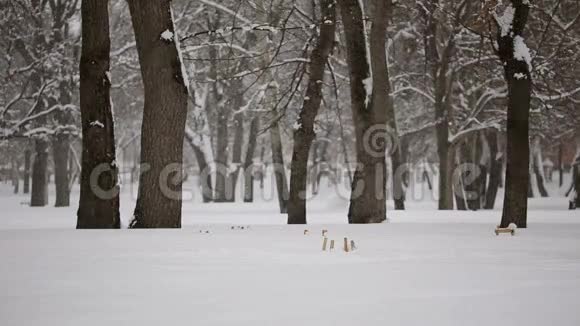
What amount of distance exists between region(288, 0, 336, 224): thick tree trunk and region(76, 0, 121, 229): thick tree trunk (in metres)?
5.50

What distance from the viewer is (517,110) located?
12266 millimetres

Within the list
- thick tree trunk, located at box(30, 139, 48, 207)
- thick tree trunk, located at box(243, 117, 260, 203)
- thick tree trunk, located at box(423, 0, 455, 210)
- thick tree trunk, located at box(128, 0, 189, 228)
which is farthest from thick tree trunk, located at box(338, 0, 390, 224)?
thick tree trunk, located at box(30, 139, 48, 207)

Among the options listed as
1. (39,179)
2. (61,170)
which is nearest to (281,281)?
(61,170)

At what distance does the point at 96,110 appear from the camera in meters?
11.6

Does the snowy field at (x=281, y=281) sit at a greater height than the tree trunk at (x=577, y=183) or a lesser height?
lesser

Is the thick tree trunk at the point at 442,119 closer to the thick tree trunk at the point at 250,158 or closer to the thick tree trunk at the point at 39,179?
the thick tree trunk at the point at 250,158

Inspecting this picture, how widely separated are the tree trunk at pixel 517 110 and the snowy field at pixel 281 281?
2.46 m

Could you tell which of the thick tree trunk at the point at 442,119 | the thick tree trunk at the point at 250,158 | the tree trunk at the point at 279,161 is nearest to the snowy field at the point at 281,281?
the tree trunk at the point at 279,161

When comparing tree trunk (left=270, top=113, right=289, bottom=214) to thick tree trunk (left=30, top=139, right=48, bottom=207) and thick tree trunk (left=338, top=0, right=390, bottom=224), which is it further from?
thick tree trunk (left=30, top=139, right=48, bottom=207)

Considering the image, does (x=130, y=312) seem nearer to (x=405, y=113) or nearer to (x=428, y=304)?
(x=428, y=304)

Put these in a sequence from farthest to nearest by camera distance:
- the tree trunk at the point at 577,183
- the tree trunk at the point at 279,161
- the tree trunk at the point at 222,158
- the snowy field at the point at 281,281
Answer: the tree trunk at the point at 222,158
the tree trunk at the point at 577,183
the tree trunk at the point at 279,161
the snowy field at the point at 281,281

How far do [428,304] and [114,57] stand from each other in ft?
83.9

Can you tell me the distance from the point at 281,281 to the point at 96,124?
644cm

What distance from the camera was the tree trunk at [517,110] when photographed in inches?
479
